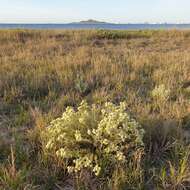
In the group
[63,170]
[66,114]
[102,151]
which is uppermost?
[66,114]

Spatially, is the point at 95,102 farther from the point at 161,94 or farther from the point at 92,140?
the point at 92,140

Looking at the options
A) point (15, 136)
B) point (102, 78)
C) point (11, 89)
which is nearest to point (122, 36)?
point (102, 78)

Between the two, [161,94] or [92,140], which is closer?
[92,140]

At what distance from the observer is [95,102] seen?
4586 millimetres

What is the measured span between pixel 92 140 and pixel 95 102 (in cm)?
180

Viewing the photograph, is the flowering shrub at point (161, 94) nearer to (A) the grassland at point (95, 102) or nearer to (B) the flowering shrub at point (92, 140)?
(A) the grassland at point (95, 102)

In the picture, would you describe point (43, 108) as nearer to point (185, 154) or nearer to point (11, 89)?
point (11, 89)

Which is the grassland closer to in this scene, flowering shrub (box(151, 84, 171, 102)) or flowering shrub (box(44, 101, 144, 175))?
flowering shrub (box(151, 84, 171, 102))

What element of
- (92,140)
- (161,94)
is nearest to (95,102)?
(161,94)

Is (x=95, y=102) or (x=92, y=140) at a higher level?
(x=92, y=140)

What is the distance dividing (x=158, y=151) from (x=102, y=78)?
10.2ft

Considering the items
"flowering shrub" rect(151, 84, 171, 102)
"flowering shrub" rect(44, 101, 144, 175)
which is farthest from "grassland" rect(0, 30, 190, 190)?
"flowering shrub" rect(44, 101, 144, 175)

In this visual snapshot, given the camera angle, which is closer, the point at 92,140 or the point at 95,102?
the point at 92,140

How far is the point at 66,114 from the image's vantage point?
9.70 feet
